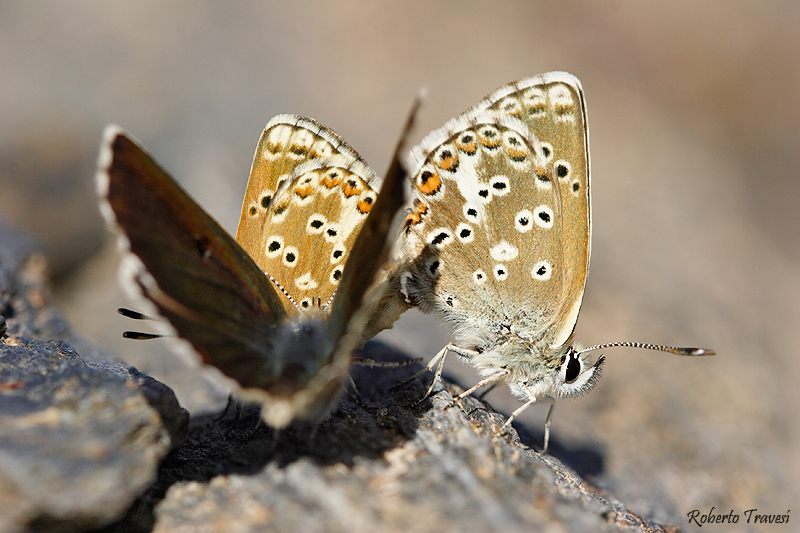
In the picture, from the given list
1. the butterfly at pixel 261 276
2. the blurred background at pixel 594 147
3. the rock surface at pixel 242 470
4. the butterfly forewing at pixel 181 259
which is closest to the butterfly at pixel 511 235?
the butterfly at pixel 261 276

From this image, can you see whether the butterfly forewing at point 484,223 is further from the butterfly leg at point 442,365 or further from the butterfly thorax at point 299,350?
the butterfly thorax at point 299,350

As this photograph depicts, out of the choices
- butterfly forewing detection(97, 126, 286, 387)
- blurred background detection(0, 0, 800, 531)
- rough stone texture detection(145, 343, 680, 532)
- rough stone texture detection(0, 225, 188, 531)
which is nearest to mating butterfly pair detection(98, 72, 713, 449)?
A: butterfly forewing detection(97, 126, 286, 387)

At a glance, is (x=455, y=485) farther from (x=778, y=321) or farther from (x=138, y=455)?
Answer: (x=778, y=321)

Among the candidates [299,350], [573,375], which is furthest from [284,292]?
[573,375]

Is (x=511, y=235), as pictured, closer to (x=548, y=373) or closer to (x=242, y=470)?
(x=548, y=373)

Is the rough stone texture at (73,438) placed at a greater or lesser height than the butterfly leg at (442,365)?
lesser

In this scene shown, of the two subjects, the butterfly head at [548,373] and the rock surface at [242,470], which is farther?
the butterfly head at [548,373]
